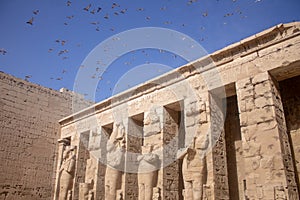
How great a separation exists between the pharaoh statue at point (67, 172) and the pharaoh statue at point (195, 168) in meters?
4.80

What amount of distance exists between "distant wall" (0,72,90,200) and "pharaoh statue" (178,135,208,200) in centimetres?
602

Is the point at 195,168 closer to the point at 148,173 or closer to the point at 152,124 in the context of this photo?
the point at 148,173

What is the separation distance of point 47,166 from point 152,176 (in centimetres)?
509

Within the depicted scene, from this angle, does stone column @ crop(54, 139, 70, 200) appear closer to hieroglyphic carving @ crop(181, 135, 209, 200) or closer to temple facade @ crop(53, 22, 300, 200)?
temple facade @ crop(53, 22, 300, 200)

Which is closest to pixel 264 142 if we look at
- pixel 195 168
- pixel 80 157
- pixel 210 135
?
pixel 210 135

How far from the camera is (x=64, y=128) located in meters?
11.2

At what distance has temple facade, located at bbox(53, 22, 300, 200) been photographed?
5570mm

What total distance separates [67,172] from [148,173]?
12.6 feet

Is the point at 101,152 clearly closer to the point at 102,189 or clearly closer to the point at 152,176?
the point at 102,189

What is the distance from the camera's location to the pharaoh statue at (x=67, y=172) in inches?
382

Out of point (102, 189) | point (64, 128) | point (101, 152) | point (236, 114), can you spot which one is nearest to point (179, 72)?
point (236, 114)

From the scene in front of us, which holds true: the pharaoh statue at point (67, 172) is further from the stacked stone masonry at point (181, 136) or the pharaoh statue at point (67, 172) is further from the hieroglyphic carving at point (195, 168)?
the hieroglyphic carving at point (195, 168)

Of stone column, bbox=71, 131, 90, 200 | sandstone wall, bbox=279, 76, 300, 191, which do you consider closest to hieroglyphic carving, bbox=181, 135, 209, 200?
sandstone wall, bbox=279, 76, 300, 191

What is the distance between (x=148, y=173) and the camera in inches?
287
